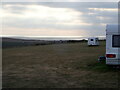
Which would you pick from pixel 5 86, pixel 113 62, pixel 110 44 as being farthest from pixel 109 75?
pixel 5 86

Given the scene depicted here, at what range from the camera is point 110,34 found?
11531mm

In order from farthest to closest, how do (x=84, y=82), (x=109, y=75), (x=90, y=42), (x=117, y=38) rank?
(x=90, y=42), (x=117, y=38), (x=109, y=75), (x=84, y=82)

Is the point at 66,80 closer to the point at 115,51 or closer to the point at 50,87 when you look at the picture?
the point at 50,87

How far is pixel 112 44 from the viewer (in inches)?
452

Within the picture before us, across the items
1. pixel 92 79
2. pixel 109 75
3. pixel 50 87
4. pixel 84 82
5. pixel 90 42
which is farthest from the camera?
pixel 90 42

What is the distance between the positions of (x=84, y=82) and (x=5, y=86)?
3151 mm

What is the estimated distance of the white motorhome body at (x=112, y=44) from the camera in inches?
448

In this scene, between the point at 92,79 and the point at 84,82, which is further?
the point at 92,79

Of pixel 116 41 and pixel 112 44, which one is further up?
pixel 116 41

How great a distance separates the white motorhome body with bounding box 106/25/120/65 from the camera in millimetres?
11367

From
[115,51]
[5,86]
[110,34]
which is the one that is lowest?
[5,86]

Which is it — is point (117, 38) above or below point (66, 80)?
above

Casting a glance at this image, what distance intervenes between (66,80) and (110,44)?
325cm

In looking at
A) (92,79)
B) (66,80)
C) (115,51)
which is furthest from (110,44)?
(66,80)
